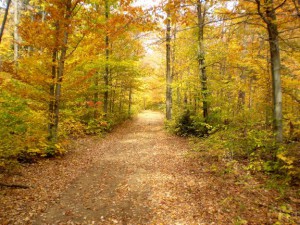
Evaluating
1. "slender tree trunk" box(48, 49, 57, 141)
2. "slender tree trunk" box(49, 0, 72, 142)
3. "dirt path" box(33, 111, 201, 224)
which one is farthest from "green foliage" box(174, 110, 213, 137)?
"slender tree trunk" box(48, 49, 57, 141)

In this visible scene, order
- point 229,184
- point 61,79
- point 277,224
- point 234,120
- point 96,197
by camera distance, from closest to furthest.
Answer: point 277,224 < point 96,197 < point 229,184 < point 61,79 < point 234,120

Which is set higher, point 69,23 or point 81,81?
point 69,23

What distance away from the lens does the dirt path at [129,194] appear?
475cm

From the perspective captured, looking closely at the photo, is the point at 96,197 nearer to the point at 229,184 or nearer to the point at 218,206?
the point at 218,206

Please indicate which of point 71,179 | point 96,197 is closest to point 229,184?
point 96,197

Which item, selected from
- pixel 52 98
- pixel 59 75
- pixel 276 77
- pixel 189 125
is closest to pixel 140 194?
pixel 276 77

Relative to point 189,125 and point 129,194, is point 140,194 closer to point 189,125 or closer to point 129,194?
point 129,194

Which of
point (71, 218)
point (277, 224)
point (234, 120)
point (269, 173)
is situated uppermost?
point (234, 120)

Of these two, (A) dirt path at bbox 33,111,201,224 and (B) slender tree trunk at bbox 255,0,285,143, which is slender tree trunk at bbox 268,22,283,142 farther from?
(A) dirt path at bbox 33,111,201,224

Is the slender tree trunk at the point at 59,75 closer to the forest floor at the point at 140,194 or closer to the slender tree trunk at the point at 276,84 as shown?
the forest floor at the point at 140,194

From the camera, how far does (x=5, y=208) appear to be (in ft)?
16.0

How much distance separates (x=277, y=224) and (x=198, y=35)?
35.4 feet

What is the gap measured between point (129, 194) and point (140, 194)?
0.30 m

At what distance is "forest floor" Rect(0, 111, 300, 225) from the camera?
464 centimetres
